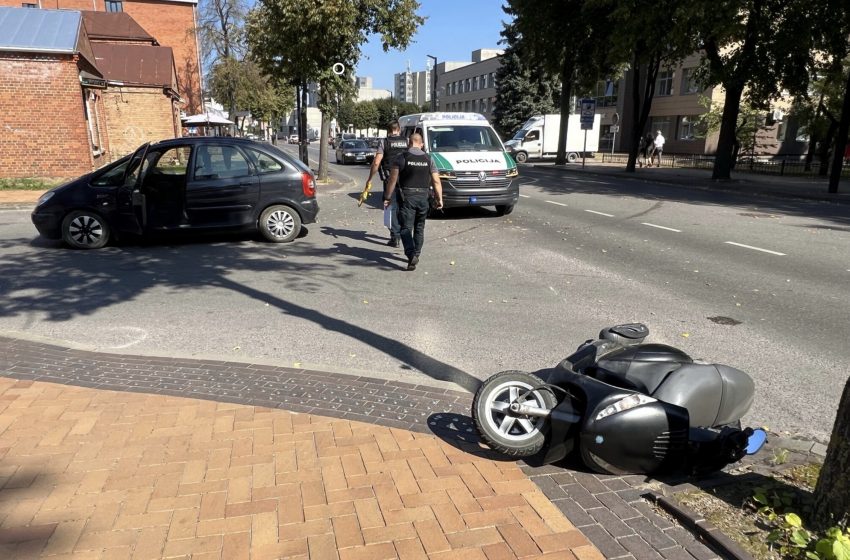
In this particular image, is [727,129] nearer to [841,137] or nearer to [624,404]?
[841,137]

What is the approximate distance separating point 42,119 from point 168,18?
140 ft

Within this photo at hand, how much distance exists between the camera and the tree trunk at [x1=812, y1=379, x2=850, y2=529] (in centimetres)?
245

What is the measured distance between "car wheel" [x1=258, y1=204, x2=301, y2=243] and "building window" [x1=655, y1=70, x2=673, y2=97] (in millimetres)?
47270

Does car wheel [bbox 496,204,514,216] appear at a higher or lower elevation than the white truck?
lower

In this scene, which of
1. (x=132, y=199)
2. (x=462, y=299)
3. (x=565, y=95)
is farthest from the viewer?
(x=565, y=95)

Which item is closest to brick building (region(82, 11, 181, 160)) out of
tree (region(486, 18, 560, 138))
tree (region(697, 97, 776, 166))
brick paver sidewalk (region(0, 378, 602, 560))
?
brick paver sidewalk (region(0, 378, 602, 560))

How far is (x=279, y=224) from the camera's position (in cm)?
1013

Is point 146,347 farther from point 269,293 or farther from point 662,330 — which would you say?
point 662,330

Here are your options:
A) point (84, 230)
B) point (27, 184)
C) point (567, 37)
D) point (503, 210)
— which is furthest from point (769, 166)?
point (27, 184)

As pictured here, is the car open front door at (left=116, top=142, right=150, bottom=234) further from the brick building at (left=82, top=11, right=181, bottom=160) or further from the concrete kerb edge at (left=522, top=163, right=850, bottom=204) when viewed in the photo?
→ the concrete kerb edge at (left=522, top=163, right=850, bottom=204)

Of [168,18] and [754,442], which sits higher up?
[168,18]

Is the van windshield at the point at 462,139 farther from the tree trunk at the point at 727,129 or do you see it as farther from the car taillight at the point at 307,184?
the tree trunk at the point at 727,129

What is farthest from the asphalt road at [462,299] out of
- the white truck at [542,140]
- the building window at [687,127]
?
the building window at [687,127]

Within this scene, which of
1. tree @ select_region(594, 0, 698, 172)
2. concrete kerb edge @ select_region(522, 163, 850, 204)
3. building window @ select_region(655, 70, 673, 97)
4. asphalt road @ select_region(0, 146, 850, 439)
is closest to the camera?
asphalt road @ select_region(0, 146, 850, 439)
